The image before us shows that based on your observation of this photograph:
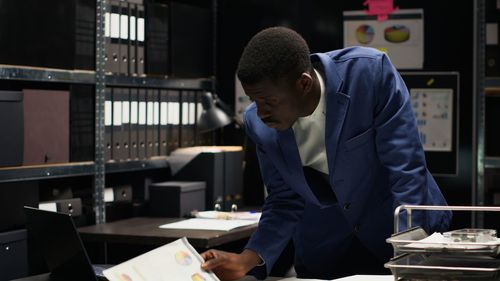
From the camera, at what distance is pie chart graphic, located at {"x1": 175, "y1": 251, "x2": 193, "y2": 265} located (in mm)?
1889

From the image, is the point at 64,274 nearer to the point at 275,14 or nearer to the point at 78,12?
the point at 78,12

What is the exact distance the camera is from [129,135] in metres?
3.86

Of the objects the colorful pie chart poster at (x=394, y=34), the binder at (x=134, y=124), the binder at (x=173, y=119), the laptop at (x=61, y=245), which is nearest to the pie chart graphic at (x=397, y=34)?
the colorful pie chart poster at (x=394, y=34)

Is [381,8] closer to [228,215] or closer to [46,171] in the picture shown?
[228,215]

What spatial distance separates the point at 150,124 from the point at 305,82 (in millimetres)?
2088

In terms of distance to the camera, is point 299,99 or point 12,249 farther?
point 12,249

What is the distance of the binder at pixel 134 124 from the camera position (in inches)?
153

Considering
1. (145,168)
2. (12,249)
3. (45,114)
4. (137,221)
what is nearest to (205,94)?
(145,168)

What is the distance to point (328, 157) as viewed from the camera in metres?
2.12

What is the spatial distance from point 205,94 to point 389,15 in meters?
1.03

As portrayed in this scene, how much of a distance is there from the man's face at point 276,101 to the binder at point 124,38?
1.89m

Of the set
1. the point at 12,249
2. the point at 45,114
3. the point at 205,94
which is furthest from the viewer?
the point at 205,94

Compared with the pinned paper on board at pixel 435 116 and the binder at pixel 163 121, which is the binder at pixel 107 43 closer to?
the binder at pixel 163 121

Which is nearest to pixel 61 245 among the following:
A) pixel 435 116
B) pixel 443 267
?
pixel 443 267
